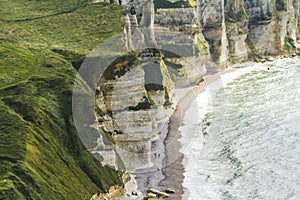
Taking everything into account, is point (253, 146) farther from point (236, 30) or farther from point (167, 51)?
point (236, 30)

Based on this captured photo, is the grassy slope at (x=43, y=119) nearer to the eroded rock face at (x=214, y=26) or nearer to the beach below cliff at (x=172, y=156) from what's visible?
the beach below cliff at (x=172, y=156)

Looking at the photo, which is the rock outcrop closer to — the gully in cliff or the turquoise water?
the gully in cliff

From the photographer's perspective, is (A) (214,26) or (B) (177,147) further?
(A) (214,26)

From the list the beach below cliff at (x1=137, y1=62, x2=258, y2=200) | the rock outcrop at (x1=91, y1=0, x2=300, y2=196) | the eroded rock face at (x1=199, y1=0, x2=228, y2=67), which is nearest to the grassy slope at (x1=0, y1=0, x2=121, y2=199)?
the rock outcrop at (x1=91, y1=0, x2=300, y2=196)

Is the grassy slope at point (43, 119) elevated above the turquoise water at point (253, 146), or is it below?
above

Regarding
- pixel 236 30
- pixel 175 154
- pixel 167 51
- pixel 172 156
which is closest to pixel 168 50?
pixel 167 51

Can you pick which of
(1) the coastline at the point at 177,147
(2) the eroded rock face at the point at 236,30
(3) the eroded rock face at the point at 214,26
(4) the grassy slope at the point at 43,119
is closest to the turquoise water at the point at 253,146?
(1) the coastline at the point at 177,147
